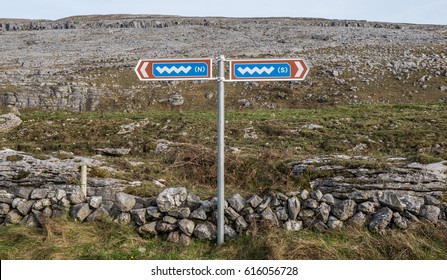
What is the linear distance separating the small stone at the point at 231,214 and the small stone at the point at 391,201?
231cm

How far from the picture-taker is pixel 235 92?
28.8 meters

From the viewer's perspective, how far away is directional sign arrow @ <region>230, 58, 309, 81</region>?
5641 mm

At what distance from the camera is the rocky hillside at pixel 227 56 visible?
2734 centimetres

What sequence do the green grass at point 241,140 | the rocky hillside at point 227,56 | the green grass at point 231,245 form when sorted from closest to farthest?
the green grass at point 231,245, the green grass at point 241,140, the rocky hillside at point 227,56

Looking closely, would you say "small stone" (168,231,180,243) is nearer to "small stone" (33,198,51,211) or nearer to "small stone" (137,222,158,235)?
"small stone" (137,222,158,235)

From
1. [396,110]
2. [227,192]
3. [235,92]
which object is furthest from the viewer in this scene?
[235,92]

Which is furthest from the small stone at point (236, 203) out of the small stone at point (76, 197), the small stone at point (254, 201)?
the small stone at point (76, 197)

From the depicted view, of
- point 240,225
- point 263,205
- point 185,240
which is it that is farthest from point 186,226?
point 263,205

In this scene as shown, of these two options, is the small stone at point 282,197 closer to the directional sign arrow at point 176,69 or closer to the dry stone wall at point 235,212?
the dry stone wall at point 235,212

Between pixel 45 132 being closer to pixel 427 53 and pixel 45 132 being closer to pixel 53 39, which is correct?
pixel 427 53

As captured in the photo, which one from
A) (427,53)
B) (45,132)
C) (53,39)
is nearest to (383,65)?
(427,53)

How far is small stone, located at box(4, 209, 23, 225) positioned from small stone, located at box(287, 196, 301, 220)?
4.50 metres

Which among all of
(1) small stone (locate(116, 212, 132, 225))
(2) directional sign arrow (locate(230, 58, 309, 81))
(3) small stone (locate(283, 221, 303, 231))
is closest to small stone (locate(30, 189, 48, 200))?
(1) small stone (locate(116, 212, 132, 225))

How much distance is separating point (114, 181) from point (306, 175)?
12.9 ft
